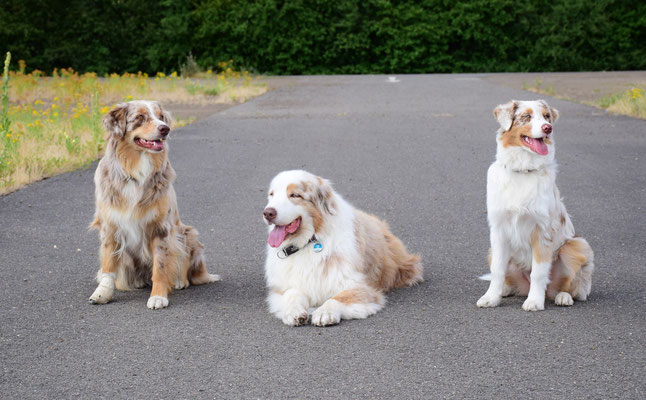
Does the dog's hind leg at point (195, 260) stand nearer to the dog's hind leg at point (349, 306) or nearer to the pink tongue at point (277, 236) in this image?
the pink tongue at point (277, 236)

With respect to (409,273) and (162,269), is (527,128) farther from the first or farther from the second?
(162,269)

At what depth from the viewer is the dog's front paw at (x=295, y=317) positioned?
18.2ft

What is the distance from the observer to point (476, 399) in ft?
13.8

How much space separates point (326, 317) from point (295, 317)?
225mm

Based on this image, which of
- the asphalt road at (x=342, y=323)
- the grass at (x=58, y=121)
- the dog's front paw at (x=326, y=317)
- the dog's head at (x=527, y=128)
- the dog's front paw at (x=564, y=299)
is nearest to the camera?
the asphalt road at (x=342, y=323)

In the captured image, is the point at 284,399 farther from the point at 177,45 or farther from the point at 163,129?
the point at 177,45

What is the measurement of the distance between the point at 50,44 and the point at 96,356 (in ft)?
138

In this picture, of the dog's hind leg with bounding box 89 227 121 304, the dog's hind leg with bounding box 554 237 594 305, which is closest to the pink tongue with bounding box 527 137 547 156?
the dog's hind leg with bounding box 554 237 594 305

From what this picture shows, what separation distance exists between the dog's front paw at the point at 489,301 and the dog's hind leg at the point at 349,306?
74 centimetres

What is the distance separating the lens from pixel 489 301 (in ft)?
19.3

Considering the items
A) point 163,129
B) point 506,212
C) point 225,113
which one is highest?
point 163,129

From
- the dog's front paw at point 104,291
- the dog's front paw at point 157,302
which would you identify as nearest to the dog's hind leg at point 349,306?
the dog's front paw at point 157,302

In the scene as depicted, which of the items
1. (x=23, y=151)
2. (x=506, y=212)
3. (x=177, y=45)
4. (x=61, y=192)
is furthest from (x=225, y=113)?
(x=177, y=45)

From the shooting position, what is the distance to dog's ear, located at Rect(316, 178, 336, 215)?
5.88 meters
